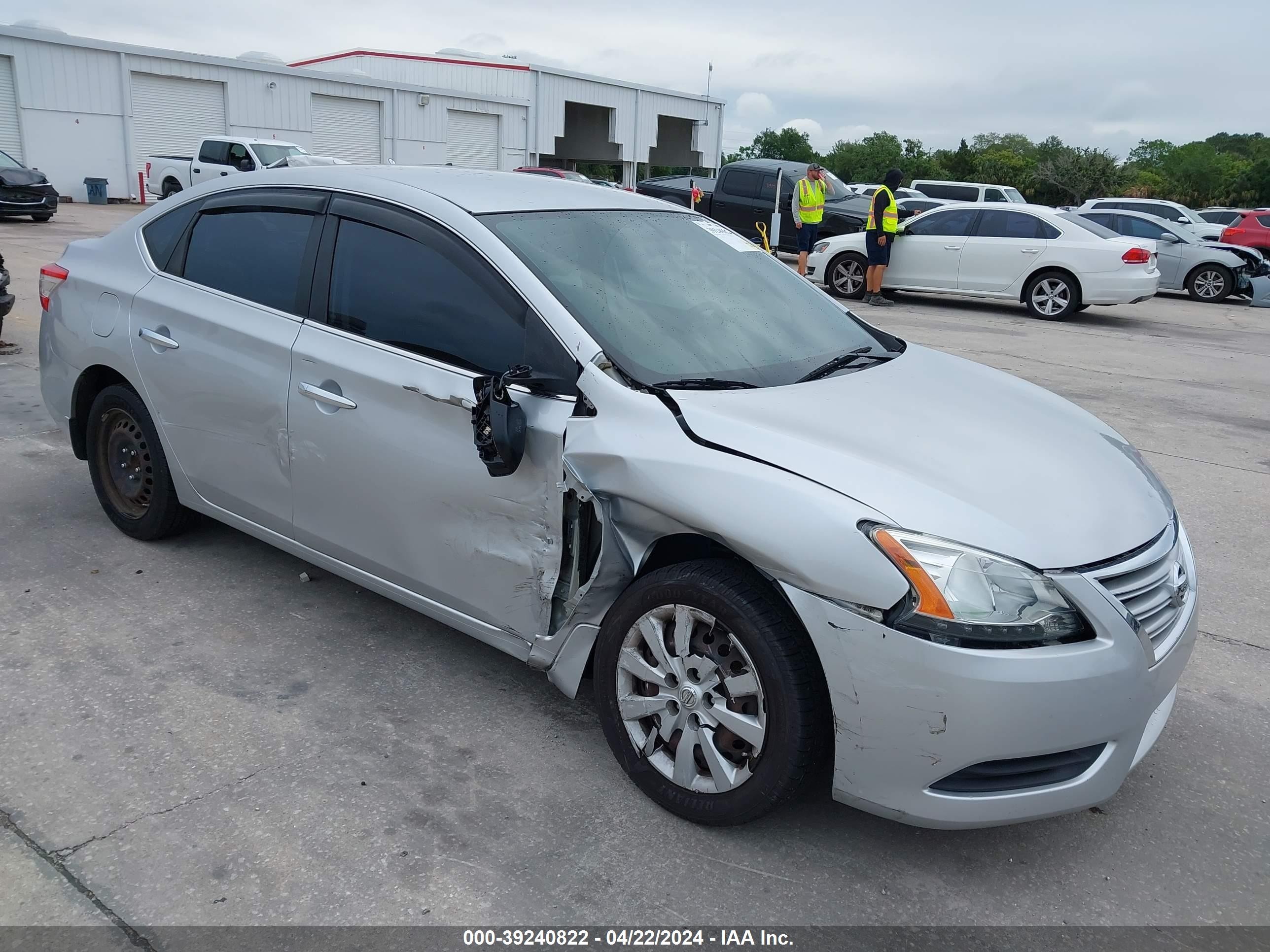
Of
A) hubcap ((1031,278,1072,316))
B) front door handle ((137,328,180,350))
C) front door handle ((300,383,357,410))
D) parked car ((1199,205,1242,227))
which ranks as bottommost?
hubcap ((1031,278,1072,316))

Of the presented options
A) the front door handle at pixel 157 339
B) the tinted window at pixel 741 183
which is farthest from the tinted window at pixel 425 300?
the tinted window at pixel 741 183

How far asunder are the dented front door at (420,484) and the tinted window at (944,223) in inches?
505

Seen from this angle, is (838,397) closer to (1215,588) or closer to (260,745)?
(260,745)

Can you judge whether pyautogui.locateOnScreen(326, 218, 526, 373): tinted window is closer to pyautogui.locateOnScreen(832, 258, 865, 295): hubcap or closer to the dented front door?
the dented front door

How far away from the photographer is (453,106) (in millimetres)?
39125

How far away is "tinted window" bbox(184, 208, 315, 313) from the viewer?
373 centimetres

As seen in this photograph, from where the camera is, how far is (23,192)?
66.3 feet

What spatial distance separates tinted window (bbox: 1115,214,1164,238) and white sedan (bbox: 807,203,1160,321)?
3830 millimetres

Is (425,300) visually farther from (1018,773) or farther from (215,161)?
(215,161)

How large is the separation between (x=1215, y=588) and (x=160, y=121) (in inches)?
1333

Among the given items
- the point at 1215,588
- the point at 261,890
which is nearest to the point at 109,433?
the point at 261,890

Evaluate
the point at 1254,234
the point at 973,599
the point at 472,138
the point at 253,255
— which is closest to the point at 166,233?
the point at 253,255

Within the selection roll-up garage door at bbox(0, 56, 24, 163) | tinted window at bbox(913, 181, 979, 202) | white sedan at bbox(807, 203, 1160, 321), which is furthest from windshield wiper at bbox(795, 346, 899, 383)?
roll-up garage door at bbox(0, 56, 24, 163)

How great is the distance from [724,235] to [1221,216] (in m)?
28.2
